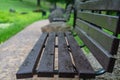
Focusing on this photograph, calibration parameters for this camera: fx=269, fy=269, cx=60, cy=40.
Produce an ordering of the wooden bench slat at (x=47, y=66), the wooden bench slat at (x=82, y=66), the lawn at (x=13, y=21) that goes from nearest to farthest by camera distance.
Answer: the wooden bench slat at (x=82, y=66)
the wooden bench slat at (x=47, y=66)
the lawn at (x=13, y=21)

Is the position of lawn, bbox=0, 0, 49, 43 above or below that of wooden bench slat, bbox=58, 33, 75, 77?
below

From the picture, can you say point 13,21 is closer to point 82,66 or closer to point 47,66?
point 47,66

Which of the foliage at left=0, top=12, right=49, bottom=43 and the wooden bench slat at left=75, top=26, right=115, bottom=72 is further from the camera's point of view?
the foliage at left=0, top=12, right=49, bottom=43

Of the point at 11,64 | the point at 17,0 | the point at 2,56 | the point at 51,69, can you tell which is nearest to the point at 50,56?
the point at 51,69

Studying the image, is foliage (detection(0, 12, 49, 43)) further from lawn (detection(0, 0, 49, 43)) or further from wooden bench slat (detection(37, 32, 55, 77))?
wooden bench slat (detection(37, 32, 55, 77))

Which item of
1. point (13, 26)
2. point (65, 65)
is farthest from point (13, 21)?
point (65, 65)

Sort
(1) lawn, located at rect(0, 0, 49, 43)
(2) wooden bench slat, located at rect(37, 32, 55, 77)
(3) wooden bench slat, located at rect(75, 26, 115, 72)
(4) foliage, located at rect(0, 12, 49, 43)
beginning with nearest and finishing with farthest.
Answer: (3) wooden bench slat, located at rect(75, 26, 115, 72)
(2) wooden bench slat, located at rect(37, 32, 55, 77)
(4) foliage, located at rect(0, 12, 49, 43)
(1) lawn, located at rect(0, 0, 49, 43)

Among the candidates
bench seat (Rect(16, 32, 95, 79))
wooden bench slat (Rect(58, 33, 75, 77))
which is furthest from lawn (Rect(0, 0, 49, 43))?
bench seat (Rect(16, 32, 95, 79))

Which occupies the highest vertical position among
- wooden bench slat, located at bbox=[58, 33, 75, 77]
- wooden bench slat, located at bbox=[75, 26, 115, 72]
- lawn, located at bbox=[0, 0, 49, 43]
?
wooden bench slat, located at bbox=[75, 26, 115, 72]

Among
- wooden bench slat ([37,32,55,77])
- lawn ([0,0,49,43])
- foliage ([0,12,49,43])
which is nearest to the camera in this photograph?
wooden bench slat ([37,32,55,77])

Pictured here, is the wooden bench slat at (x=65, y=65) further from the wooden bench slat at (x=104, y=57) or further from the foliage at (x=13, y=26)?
the foliage at (x=13, y=26)

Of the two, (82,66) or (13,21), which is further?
(13,21)

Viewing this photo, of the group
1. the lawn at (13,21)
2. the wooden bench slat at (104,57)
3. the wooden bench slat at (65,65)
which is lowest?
the lawn at (13,21)

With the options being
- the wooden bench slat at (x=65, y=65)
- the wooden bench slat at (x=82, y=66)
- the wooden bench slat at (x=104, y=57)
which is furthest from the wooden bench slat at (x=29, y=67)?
the wooden bench slat at (x=104, y=57)
